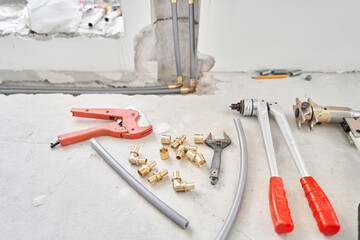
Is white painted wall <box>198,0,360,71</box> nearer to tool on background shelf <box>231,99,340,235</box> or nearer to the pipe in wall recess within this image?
tool on background shelf <box>231,99,340,235</box>

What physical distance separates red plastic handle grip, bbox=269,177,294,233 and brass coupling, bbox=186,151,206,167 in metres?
0.26

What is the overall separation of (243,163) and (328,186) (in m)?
0.31

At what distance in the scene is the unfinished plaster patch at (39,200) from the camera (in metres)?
0.83

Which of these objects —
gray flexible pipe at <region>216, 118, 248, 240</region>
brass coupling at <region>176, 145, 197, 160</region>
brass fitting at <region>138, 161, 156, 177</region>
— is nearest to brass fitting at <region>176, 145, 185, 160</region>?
brass coupling at <region>176, 145, 197, 160</region>

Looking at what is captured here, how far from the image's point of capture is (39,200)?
0.85 meters

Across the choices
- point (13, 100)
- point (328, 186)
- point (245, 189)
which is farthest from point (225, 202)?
point (13, 100)

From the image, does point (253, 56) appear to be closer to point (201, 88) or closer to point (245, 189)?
point (201, 88)

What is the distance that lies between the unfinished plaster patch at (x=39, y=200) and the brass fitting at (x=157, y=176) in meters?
0.38

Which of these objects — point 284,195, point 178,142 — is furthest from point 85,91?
→ point 284,195

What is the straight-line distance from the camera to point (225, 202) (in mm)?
822

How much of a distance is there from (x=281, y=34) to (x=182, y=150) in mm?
942

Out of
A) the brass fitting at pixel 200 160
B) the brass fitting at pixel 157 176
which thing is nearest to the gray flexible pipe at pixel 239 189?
the brass fitting at pixel 200 160

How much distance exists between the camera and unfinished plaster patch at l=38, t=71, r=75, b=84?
5.28ft

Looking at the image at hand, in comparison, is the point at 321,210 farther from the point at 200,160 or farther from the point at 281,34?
the point at 281,34
